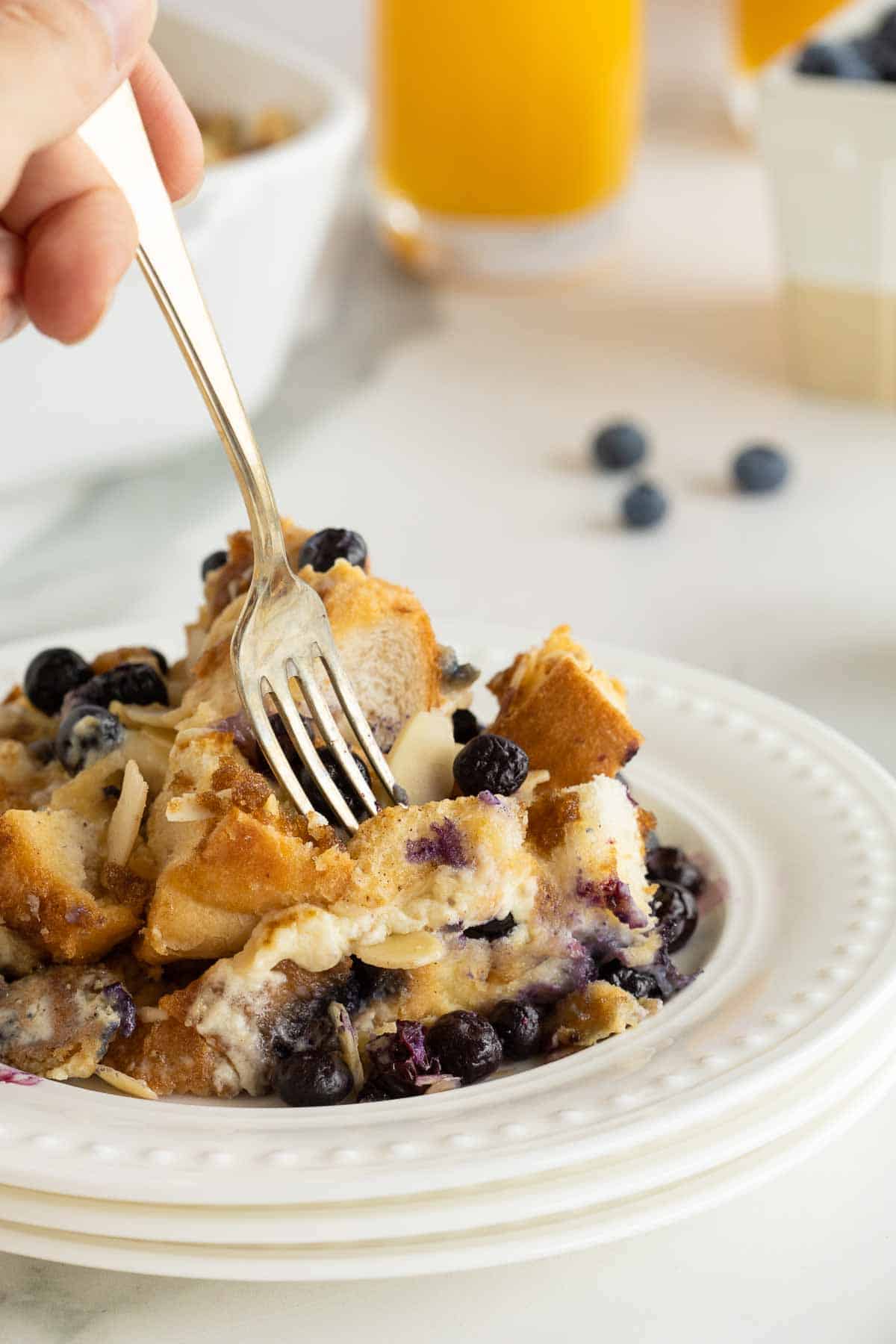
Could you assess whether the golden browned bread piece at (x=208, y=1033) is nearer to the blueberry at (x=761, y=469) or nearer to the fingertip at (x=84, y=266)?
the fingertip at (x=84, y=266)

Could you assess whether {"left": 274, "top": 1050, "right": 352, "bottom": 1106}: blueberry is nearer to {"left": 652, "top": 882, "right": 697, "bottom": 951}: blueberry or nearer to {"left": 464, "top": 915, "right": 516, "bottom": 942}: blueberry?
{"left": 464, "top": 915, "right": 516, "bottom": 942}: blueberry

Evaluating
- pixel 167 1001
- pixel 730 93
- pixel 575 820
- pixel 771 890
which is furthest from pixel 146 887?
pixel 730 93

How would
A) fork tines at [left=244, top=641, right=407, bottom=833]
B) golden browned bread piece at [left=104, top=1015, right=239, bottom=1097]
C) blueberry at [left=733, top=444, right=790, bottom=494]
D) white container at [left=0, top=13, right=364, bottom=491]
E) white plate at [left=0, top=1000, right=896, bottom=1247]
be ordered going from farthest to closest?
blueberry at [left=733, top=444, right=790, bottom=494] → white container at [left=0, top=13, right=364, bottom=491] → fork tines at [left=244, top=641, right=407, bottom=833] → golden browned bread piece at [left=104, top=1015, right=239, bottom=1097] → white plate at [left=0, top=1000, right=896, bottom=1247]

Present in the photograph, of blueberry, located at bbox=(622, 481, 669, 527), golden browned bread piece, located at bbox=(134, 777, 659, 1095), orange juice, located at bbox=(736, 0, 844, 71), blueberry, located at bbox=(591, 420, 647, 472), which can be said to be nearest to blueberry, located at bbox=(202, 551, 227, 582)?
golden browned bread piece, located at bbox=(134, 777, 659, 1095)

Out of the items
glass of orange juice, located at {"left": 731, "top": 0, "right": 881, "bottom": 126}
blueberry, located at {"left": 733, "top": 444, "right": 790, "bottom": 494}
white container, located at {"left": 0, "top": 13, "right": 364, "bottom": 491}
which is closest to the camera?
white container, located at {"left": 0, "top": 13, "right": 364, "bottom": 491}

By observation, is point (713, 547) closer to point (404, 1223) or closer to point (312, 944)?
point (312, 944)

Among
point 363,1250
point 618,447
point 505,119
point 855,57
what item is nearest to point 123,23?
point 363,1250
